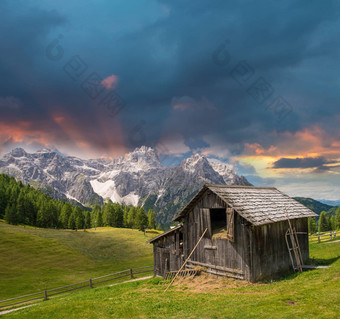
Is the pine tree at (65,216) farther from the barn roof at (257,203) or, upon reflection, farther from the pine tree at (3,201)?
the barn roof at (257,203)

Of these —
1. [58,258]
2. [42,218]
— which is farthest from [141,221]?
[58,258]

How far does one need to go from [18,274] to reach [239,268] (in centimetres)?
4198

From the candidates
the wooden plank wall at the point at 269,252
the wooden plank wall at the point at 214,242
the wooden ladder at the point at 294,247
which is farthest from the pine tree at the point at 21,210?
the wooden plank wall at the point at 269,252

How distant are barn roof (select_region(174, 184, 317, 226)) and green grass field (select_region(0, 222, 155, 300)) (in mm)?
30045

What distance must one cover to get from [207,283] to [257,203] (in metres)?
8.37

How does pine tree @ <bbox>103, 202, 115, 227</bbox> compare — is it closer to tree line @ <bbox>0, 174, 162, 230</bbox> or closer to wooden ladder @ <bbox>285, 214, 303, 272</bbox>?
tree line @ <bbox>0, 174, 162, 230</bbox>

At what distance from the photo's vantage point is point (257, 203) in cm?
2491

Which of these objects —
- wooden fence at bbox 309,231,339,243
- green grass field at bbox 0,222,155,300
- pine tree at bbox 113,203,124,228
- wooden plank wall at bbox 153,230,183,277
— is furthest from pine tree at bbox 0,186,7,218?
wooden fence at bbox 309,231,339,243

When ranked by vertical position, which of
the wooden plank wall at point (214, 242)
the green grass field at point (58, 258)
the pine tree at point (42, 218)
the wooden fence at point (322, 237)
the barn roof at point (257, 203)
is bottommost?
the green grass field at point (58, 258)

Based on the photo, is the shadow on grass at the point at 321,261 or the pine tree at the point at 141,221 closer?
the shadow on grass at the point at 321,261

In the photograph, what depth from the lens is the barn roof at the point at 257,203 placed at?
22359 millimetres

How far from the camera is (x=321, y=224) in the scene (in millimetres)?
126062

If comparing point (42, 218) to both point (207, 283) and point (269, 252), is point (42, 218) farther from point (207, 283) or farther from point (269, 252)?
point (269, 252)

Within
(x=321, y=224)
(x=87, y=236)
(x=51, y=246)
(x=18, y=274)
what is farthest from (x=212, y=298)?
(x=321, y=224)
